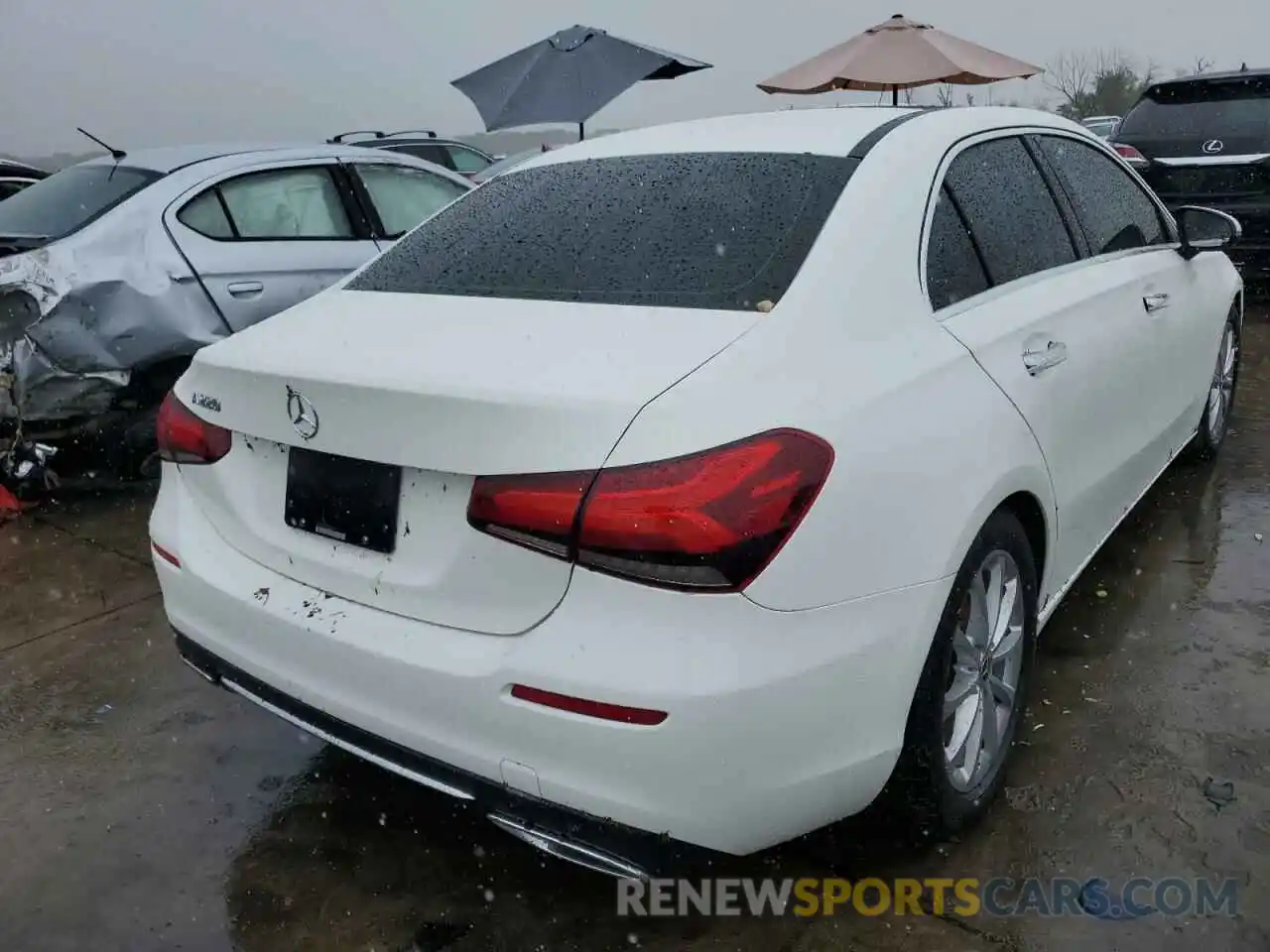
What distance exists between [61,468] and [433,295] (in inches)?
161

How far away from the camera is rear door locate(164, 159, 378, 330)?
4.88 metres

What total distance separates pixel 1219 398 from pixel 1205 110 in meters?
4.42

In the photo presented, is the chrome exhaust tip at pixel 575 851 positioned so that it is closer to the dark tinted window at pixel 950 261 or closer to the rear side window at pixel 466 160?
the dark tinted window at pixel 950 261

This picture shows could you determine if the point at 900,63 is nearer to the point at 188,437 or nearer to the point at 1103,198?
the point at 1103,198

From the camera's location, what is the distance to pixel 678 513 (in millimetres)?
1679

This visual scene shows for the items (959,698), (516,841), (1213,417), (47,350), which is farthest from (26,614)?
(1213,417)

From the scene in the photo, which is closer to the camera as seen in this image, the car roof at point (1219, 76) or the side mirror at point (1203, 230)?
the side mirror at point (1203, 230)

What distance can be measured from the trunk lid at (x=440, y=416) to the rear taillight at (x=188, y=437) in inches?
1.0

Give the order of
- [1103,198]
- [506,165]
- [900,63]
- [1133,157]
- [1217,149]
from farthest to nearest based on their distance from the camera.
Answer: [900,63]
[506,165]
[1133,157]
[1217,149]
[1103,198]

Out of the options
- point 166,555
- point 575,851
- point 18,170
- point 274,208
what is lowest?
point 18,170

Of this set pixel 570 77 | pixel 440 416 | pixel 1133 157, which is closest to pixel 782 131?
pixel 440 416

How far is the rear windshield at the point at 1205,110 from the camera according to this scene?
784 centimetres

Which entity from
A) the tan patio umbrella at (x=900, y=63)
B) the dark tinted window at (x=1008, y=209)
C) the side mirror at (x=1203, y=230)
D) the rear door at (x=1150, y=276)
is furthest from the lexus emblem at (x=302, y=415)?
the tan patio umbrella at (x=900, y=63)

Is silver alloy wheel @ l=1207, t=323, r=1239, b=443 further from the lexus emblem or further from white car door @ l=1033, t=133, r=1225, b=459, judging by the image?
the lexus emblem
